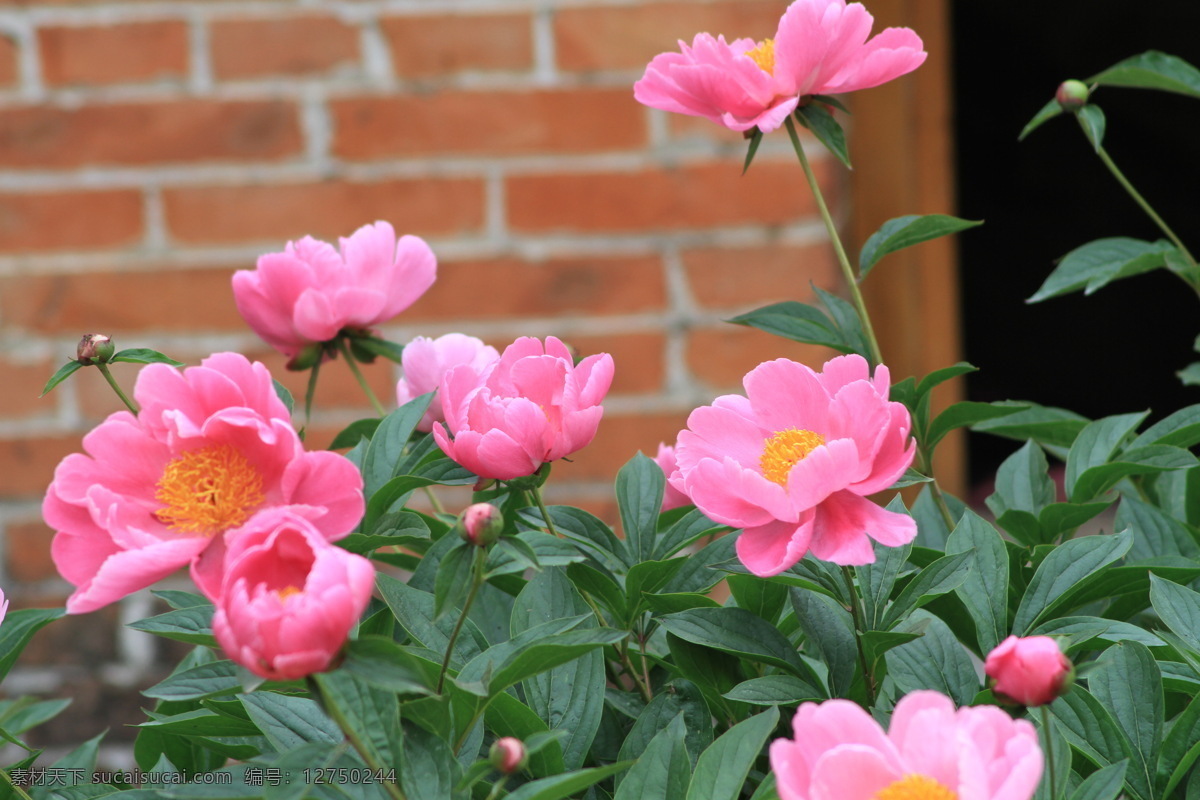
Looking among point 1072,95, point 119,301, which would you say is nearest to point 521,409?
point 1072,95

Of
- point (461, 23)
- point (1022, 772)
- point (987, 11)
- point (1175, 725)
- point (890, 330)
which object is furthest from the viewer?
point (987, 11)

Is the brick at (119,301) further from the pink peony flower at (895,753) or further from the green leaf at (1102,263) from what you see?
the pink peony flower at (895,753)

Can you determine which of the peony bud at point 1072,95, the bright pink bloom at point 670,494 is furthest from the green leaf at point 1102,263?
the bright pink bloom at point 670,494

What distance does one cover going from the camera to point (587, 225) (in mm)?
1166

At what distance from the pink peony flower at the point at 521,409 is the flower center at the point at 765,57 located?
15 cm

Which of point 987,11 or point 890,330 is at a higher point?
point 987,11

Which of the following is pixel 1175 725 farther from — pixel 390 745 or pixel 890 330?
pixel 890 330

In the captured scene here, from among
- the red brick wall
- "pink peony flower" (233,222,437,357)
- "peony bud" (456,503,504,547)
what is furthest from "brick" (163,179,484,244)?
"peony bud" (456,503,504,547)

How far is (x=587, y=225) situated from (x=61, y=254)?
19.8 inches

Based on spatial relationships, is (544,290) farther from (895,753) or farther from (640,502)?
(895,753)

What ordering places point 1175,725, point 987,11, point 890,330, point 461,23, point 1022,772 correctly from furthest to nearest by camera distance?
1. point 987,11
2. point 890,330
3. point 461,23
4. point 1175,725
5. point 1022,772

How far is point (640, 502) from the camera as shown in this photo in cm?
45

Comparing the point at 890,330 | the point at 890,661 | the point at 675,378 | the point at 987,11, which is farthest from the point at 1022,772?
the point at 987,11

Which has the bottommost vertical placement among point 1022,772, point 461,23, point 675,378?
point 675,378
